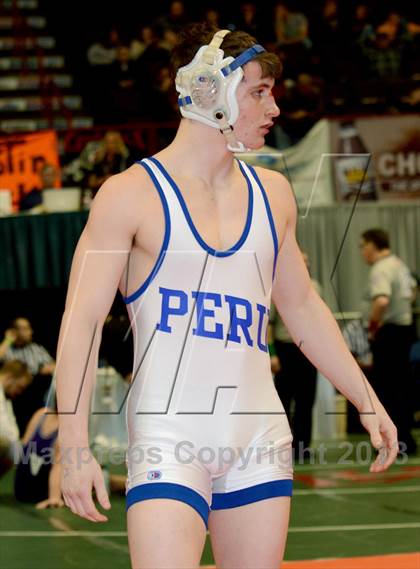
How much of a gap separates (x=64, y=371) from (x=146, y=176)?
1.82 ft

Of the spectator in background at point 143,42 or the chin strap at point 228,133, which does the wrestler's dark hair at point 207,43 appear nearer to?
the chin strap at point 228,133

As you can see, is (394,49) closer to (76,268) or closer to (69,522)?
(69,522)

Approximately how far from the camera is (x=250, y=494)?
306 centimetres

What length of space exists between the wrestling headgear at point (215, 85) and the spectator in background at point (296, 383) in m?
6.49

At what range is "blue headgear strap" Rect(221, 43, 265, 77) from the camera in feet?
10.2

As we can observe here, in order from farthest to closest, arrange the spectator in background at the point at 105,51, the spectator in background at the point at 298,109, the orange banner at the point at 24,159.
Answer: the spectator in background at the point at 105,51, the spectator in background at the point at 298,109, the orange banner at the point at 24,159

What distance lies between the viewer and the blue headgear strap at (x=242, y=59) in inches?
122

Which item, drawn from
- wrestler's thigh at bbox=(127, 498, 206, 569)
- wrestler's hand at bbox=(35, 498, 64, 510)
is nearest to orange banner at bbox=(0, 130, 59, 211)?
wrestler's hand at bbox=(35, 498, 64, 510)

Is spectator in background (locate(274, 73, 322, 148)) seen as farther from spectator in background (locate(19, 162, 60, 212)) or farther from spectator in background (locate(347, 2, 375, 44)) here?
spectator in background (locate(19, 162, 60, 212))

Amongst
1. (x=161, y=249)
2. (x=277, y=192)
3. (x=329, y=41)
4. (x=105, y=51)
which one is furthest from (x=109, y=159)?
(x=161, y=249)

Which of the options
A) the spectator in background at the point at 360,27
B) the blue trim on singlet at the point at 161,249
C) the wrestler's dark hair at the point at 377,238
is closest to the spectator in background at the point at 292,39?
the spectator in background at the point at 360,27

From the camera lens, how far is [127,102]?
15.1m

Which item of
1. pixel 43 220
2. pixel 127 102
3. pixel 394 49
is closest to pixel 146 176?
pixel 43 220

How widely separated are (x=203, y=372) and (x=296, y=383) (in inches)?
261
